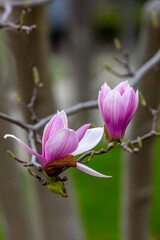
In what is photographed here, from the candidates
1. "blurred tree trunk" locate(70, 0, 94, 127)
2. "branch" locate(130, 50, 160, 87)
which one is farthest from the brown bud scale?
"blurred tree trunk" locate(70, 0, 94, 127)

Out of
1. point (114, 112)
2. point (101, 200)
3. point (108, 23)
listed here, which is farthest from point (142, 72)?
point (108, 23)

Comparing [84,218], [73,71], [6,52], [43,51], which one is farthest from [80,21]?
[6,52]

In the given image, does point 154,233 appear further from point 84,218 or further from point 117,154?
point 117,154

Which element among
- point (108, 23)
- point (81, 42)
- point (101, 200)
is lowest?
point (101, 200)

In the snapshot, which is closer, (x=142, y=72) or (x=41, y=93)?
(x=142, y=72)

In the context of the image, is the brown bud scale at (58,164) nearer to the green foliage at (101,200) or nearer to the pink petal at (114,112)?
the pink petal at (114,112)

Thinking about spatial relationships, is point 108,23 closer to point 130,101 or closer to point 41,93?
point 41,93

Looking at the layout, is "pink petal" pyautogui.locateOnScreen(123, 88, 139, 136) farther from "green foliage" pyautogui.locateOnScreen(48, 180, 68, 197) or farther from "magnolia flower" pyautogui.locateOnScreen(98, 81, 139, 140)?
"green foliage" pyautogui.locateOnScreen(48, 180, 68, 197)
